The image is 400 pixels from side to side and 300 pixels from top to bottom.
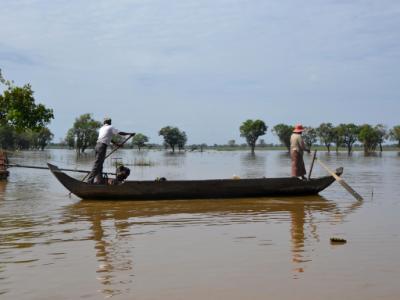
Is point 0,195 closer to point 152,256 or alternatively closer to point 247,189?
point 247,189

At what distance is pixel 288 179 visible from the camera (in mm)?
13234

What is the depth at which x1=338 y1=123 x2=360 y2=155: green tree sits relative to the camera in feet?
297

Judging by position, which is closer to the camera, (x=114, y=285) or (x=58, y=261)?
(x=114, y=285)

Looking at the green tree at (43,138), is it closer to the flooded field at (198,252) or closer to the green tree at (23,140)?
the green tree at (23,140)

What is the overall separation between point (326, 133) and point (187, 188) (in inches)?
3547

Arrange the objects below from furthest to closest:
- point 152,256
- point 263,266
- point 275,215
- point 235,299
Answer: point 275,215 < point 152,256 < point 263,266 < point 235,299

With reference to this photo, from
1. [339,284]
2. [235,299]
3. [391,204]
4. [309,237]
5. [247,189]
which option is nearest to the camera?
[235,299]

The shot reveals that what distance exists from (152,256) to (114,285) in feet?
4.19

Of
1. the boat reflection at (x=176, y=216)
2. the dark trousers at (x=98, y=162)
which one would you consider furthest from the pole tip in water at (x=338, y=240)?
the dark trousers at (x=98, y=162)

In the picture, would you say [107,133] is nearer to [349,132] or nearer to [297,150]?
[297,150]

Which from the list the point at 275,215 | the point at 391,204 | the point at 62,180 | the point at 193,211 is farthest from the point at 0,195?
the point at 391,204

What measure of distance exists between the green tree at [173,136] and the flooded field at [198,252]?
111188mm

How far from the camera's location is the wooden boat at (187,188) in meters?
12.3

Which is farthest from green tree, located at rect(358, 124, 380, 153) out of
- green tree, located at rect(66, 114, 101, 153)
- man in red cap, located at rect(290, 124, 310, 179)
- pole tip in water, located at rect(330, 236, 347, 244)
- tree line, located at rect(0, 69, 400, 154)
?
pole tip in water, located at rect(330, 236, 347, 244)
